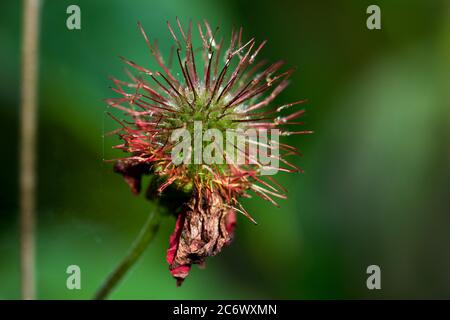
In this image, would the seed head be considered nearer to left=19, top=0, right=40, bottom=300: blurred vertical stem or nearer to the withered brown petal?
the withered brown petal

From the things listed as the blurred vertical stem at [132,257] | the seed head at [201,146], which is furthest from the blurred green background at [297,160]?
the seed head at [201,146]

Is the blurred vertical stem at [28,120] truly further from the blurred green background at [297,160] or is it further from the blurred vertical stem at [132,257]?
the blurred vertical stem at [132,257]

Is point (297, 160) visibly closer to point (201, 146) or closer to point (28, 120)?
point (28, 120)

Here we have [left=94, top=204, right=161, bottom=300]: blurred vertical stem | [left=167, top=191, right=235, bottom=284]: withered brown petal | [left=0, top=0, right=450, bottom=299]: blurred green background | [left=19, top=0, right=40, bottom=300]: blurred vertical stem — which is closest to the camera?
[left=167, top=191, right=235, bottom=284]: withered brown petal

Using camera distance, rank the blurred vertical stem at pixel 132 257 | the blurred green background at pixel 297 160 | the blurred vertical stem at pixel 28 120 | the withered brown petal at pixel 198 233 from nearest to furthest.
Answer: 1. the withered brown petal at pixel 198 233
2. the blurred vertical stem at pixel 132 257
3. the blurred vertical stem at pixel 28 120
4. the blurred green background at pixel 297 160

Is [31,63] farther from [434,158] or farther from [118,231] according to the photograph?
[434,158]

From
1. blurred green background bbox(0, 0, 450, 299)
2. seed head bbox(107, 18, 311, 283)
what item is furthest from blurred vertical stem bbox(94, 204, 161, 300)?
blurred green background bbox(0, 0, 450, 299)
